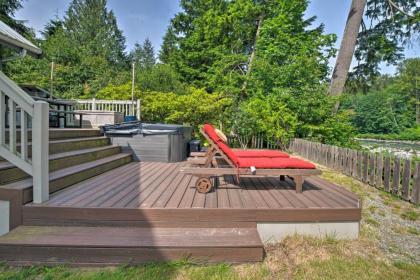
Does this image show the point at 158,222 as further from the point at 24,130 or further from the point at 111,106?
the point at 111,106

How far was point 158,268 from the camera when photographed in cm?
204

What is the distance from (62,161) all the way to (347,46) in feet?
39.0

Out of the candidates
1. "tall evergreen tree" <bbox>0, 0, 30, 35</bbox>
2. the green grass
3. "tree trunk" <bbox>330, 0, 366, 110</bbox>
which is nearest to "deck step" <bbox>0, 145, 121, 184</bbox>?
the green grass

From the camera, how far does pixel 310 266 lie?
7.23ft

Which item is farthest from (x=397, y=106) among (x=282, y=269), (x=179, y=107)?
(x=282, y=269)

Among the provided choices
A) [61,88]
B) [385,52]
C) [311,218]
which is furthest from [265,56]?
[61,88]

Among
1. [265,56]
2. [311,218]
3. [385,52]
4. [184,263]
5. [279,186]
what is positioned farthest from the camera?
[385,52]

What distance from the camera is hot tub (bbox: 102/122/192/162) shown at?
578 centimetres

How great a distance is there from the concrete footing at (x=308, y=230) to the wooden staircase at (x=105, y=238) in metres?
0.18

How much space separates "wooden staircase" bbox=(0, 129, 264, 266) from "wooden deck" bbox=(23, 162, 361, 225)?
0.03 m

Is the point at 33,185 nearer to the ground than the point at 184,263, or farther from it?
farther from it

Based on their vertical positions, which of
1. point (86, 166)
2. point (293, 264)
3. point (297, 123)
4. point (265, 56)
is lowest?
point (293, 264)

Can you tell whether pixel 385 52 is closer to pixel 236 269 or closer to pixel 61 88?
pixel 236 269

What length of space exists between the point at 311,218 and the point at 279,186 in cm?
106
